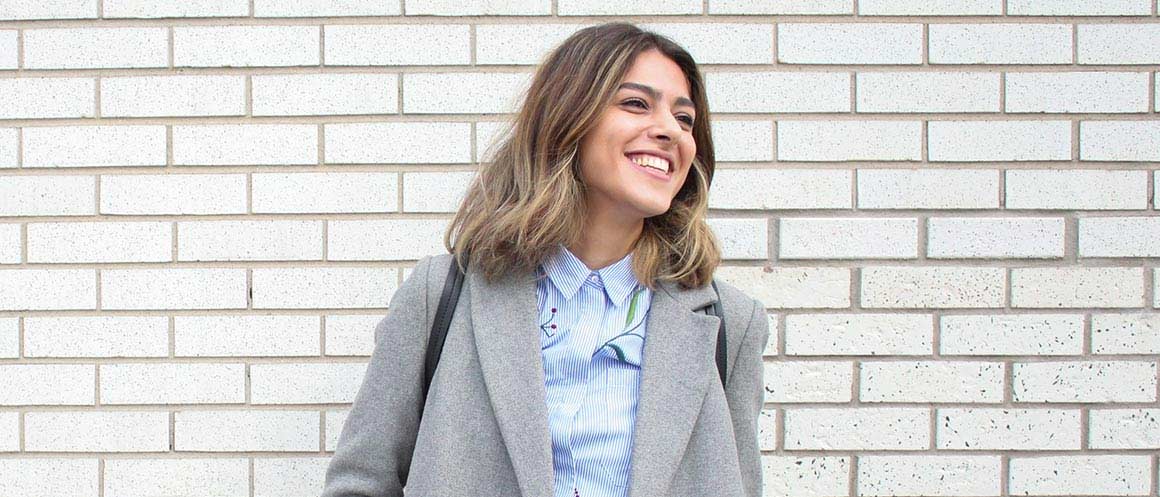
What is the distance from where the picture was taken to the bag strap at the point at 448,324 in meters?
1.90

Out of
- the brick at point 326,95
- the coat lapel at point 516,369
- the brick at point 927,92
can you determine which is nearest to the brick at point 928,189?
the brick at point 927,92

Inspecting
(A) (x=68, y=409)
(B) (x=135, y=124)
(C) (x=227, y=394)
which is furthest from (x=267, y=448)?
(B) (x=135, y=124)

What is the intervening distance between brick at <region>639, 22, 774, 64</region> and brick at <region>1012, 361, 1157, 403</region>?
4.17 feet

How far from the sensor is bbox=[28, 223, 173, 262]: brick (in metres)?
2.82

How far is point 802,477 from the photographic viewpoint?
9.30 ft

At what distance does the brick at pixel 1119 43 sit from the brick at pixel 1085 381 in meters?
0.95

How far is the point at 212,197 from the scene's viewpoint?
9.25ft

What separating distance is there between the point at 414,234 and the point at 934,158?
164cm

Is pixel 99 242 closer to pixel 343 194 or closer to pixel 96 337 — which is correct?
pixel 96 337

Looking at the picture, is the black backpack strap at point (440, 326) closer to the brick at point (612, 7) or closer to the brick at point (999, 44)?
the brick at point (612, 7)

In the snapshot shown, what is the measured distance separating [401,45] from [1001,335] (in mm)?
2081

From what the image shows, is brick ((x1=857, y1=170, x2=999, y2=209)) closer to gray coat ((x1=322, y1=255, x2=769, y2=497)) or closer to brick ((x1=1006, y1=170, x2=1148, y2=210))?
brick ((x1=1006, y1=170, x2=1148, y2=210))

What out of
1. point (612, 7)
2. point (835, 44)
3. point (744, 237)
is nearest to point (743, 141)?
point (744, 237)

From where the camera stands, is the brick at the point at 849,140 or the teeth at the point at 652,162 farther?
the brick at the point at 849,140
